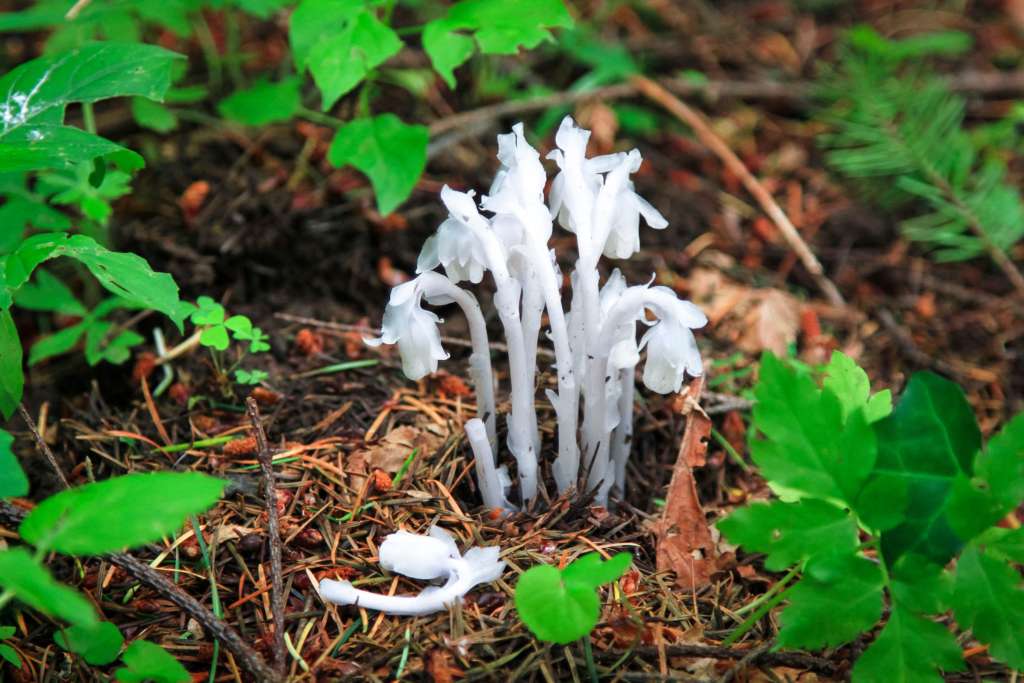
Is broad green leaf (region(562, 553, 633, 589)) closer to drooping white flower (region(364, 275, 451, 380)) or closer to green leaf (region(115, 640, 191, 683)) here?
drooping white flower (region(364, 275, 451, 380))

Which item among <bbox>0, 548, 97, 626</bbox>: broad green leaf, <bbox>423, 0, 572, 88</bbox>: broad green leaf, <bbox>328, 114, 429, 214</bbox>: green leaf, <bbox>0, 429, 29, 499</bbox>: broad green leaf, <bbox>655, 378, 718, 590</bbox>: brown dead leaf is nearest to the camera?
<bbox>0, 548, 97, 626</bbox>: broad green leaf

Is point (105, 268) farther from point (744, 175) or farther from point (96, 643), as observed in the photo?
point (744, 175)

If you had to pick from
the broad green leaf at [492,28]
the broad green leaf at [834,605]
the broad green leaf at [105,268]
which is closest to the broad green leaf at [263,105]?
the broad green leaf at [492,28]

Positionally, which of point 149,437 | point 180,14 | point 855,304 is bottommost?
point 855,304

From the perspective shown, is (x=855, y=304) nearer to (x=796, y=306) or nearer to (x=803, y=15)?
(x=796, y=306)

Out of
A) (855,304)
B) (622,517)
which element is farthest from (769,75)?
(622,517)

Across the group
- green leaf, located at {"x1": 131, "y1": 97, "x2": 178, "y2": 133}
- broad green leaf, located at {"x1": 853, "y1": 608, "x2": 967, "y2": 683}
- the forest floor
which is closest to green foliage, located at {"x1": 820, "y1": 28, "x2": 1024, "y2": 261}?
the forest floor

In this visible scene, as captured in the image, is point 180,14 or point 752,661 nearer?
point 752,661
